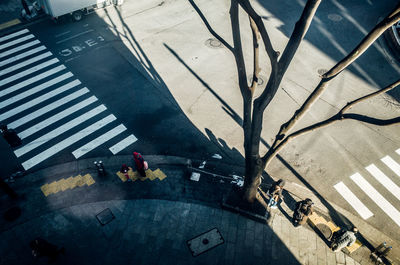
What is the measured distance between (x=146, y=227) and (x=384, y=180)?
38.1 feet

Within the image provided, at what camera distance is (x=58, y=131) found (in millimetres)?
13977

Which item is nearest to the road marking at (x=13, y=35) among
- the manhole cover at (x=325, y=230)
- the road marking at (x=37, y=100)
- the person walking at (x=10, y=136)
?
the road marking at (x=37, y=100)

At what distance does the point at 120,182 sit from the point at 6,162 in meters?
5.58

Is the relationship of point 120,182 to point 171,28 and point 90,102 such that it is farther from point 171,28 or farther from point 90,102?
point 171,28

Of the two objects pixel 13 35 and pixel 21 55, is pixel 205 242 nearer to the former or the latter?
pixel 21 55

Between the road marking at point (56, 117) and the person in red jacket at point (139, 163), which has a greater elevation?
the road marking at point (56, 117)

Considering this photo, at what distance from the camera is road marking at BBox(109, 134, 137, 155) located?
44.0ft

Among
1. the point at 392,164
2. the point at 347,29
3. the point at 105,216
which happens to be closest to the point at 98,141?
the point at 105,216

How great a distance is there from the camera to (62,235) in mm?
10375

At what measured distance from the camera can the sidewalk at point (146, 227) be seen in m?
10.1

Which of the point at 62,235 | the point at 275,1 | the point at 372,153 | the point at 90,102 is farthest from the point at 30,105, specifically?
the point at 275,1

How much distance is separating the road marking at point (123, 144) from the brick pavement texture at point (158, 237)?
2.92 m

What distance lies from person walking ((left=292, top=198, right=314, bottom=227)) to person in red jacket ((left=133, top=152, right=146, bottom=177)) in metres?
6.72

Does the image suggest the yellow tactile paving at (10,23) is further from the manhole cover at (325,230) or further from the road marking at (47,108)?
the manhole cover at (325,230)
